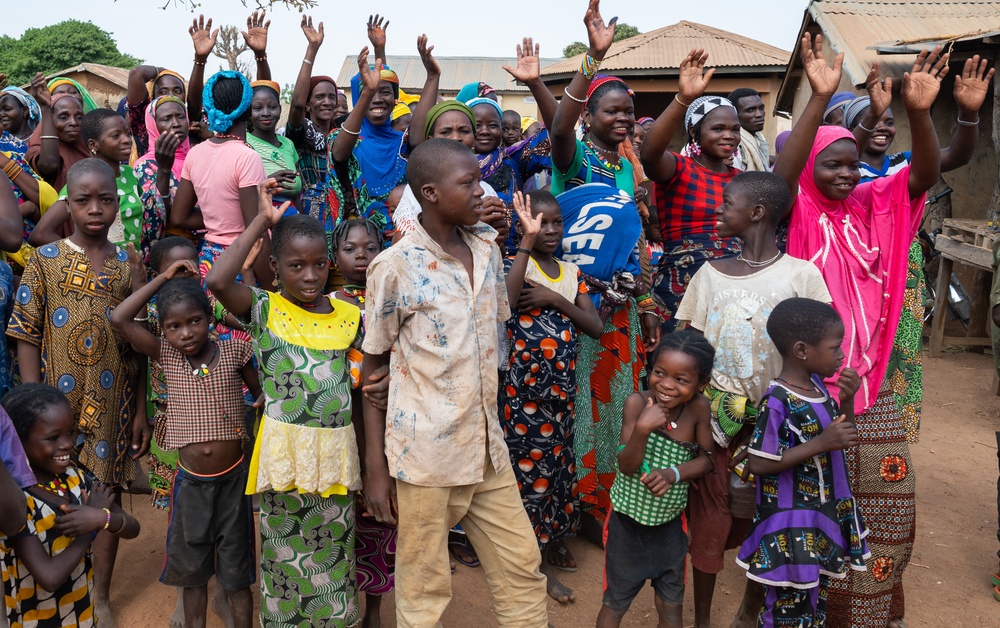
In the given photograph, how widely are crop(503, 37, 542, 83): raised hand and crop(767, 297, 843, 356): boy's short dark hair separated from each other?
158 centimetres

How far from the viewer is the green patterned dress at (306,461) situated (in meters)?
2.83

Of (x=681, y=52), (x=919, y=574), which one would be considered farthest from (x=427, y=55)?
(x=681, y=52)

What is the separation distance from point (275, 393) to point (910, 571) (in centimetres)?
346

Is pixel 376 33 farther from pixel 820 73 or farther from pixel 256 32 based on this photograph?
pixel 820 73

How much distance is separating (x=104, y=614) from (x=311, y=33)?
12.8ft

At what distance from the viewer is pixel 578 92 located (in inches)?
135

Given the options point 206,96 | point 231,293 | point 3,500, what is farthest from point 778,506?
point 206,96

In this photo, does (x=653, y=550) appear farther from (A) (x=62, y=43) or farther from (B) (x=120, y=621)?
(A) (x=62, y=43)

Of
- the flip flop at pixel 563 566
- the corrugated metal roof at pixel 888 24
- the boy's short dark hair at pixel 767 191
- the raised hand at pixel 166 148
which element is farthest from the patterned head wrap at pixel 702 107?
the corrugated metal roof at pixel 888 24

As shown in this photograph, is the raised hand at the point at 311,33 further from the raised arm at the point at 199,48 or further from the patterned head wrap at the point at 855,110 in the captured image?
the patterned head wrap at the point at 855,110

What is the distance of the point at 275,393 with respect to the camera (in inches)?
112

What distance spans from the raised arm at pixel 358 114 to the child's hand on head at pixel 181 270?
176 centimetres

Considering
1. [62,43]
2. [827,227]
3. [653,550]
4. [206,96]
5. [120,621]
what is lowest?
[120,621]

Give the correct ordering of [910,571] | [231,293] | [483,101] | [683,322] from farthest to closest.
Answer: [483,101] < [910,571] < [683,322] < [231,293]
